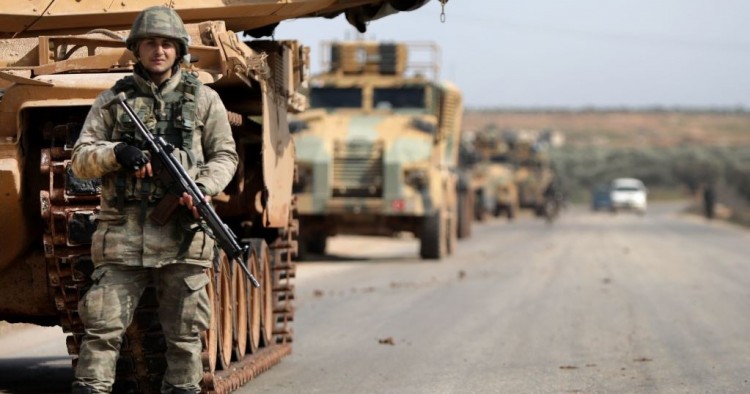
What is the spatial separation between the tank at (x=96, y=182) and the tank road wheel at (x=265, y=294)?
0.01 meters

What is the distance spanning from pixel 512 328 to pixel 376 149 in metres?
10.1

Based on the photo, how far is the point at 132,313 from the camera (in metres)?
7.57

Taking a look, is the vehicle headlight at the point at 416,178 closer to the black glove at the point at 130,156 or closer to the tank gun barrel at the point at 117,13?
the tank gun barrel at the point at 117,13

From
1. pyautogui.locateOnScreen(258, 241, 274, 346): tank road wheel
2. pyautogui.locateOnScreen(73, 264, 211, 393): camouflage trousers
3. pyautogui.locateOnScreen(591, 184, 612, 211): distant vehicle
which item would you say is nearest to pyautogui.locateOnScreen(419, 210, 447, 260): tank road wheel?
pyautogui.locateOnScreen(258, 241, 274, 346): tank road wheel

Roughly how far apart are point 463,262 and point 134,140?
17.4 m

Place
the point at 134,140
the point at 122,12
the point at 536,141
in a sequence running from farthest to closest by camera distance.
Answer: the point at 536,141, the point at 122,12, the point at 134,140

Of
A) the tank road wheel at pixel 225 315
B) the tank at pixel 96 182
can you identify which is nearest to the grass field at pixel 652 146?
the tank at pixel 96 182

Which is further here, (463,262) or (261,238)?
(463,262)

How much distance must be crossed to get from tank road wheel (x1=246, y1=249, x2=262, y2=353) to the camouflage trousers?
2884 mm

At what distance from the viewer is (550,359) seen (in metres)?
11.1

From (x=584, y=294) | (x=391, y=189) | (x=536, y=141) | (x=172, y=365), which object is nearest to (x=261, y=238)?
(x=172, y=365)

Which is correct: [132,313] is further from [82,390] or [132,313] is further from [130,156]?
[130,156]

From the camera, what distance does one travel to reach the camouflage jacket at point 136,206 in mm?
7344

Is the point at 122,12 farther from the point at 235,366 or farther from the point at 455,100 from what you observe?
the point at 455,100
